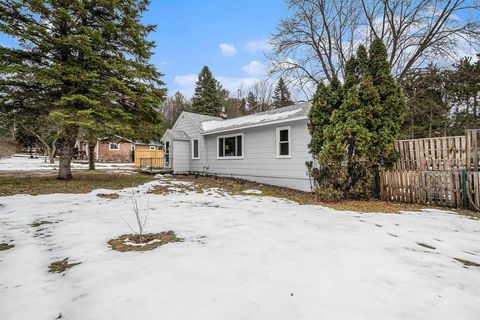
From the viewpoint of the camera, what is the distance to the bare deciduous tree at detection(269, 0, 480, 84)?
14461 mm

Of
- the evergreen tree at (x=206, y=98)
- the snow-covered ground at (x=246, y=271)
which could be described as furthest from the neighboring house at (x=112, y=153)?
the snow-covered ground at (x=246, y=271)

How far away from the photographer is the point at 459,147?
22.8 feet

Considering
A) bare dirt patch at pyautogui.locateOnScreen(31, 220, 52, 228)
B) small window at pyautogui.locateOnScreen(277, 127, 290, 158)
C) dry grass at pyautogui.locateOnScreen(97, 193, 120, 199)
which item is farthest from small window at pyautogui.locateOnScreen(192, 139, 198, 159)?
bare dirt patch at pyautogui.locateOnScreen(31, 220, 52, 228)

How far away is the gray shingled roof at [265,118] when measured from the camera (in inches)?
436

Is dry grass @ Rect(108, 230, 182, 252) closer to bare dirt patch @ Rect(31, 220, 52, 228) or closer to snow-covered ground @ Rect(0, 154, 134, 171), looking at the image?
bare dirt patch @ Rect(31, 220, 52, 228)

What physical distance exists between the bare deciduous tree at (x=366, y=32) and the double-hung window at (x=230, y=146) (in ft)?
23.2

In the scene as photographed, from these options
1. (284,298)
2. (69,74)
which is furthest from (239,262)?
(69,74)

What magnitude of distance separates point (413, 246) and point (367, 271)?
4.75ft

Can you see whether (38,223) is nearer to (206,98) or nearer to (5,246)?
(5,246)

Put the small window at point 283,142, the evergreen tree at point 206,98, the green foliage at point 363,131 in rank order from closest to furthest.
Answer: the green foliage at point 363,131 < the small window at point 283,142 < the evergreen tree at point 206,98

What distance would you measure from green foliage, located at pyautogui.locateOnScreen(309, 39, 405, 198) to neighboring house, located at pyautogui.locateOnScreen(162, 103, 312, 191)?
252 cm

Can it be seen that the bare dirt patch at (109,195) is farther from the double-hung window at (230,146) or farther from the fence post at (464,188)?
the fence post at (464,188)

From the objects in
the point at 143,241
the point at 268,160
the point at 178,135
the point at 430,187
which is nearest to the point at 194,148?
the point at 178,135

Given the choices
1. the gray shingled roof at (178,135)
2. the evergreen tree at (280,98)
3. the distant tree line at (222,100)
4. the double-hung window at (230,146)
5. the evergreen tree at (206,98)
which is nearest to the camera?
the double-hung window at (230,146)
